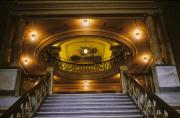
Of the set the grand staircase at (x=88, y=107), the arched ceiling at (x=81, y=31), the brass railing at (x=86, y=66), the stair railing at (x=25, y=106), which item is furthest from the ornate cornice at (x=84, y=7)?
the brass railing at (x=86, y=66)

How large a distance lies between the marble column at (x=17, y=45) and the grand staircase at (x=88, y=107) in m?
1.71

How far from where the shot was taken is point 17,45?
898cm

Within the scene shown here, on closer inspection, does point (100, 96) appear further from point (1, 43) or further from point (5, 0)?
point (5, 0)

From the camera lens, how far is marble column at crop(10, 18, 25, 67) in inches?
333

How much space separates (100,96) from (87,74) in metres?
8.78

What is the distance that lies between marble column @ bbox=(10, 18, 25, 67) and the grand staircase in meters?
1.71

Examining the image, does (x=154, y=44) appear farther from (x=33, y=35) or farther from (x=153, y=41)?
(x=33, y=35)

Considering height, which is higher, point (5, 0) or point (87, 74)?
point (5, 0)

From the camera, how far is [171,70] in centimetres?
828

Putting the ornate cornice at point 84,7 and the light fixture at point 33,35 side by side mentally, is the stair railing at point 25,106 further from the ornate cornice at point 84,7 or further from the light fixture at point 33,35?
the light fixture at point 33,35

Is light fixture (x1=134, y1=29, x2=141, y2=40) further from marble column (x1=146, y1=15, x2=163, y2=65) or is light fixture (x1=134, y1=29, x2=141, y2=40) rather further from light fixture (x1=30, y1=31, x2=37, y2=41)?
light fixture (x1=30, y1=31, x2=37, y2=41)

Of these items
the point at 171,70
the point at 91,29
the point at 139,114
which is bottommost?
the point at 139,114

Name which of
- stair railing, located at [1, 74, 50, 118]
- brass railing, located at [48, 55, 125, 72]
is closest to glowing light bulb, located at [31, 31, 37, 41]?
brass railing, located at [48, 55, 125, 72]

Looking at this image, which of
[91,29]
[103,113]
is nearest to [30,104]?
[103,113]
